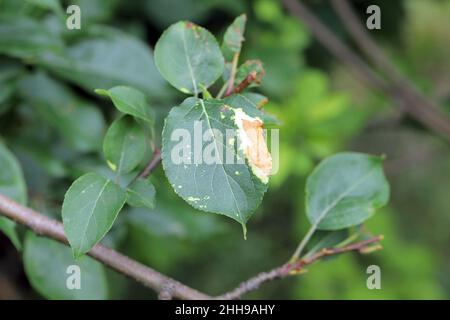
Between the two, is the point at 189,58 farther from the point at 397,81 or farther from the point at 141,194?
the point at 397,81

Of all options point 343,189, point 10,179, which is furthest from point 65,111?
point 343,189

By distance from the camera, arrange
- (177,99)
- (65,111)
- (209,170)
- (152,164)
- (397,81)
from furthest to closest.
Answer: (397,81), (177,99), (65,111), (152,164), (209,170)

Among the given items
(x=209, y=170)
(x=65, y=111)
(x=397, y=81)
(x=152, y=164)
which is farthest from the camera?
(x=397, y=81)

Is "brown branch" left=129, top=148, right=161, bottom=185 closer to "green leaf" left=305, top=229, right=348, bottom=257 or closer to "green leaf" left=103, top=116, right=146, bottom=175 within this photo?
"green leaf" left=103, top=116, right=146, bottom=175

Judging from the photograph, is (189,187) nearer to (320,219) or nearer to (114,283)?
(320,219)

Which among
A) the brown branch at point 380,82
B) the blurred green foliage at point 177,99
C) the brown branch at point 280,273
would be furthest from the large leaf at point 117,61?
the brown branch at point 280,273

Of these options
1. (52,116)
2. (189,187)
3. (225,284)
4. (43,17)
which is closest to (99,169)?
(52,116)

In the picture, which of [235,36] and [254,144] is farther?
[235,36]
